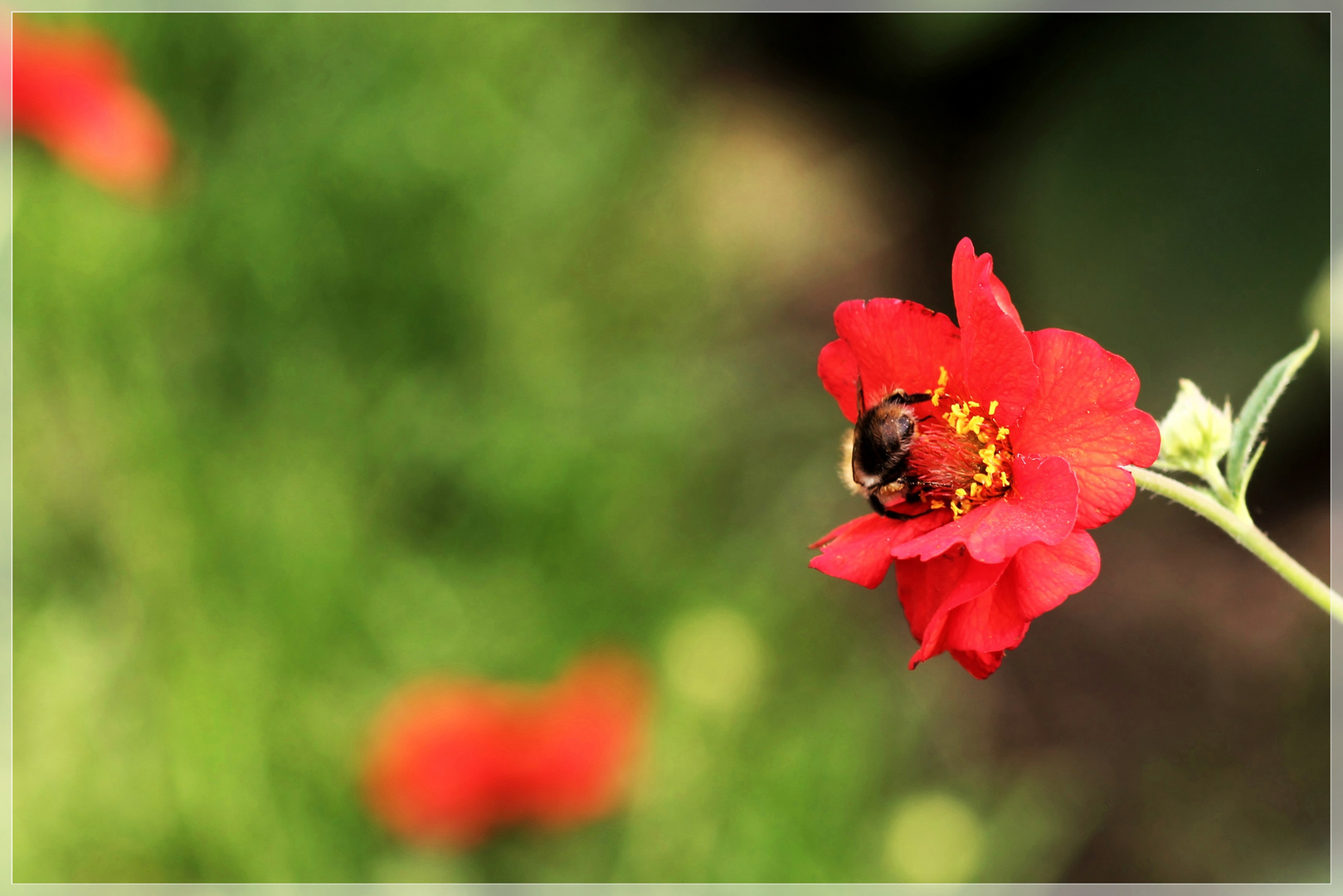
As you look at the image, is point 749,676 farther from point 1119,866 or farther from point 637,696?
point 1119,866

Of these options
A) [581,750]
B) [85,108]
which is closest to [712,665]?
[581,750]

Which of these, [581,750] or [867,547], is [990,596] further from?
[581,750]

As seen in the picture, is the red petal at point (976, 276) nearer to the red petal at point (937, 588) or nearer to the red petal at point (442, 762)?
the red petal at point (937, 588)

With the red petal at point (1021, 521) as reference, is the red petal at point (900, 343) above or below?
above

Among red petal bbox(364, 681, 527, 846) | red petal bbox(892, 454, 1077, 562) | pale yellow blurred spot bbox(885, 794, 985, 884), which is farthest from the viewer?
pale yellow blurred spot bbox(885, 794, 985, 884)

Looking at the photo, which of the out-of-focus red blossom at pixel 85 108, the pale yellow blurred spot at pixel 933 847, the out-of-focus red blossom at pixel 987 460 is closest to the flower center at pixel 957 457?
the out-of-focus red blossom at pixel 987 460

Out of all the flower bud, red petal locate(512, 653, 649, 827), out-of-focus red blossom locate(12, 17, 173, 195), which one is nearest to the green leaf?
the flower bud

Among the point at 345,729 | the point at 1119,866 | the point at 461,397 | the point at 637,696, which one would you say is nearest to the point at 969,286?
the point at 637,696

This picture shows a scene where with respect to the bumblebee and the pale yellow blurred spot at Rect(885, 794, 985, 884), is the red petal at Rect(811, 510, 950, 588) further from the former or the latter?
the pale yellow blurred spot at Rect(885, 794, 985, 884)
